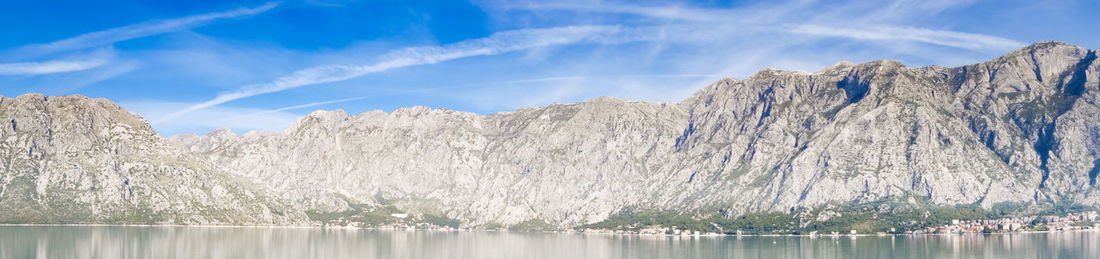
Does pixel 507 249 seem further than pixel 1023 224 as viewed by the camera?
No

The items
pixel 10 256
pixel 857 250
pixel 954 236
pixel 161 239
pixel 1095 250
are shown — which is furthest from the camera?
pixel 954 236

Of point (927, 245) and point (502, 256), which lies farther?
point (927, 245)

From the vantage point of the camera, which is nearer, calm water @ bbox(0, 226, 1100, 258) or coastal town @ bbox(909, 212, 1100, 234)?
calm water @ bbox(0, 226, 1100, 258)

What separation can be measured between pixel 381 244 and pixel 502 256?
121 ft

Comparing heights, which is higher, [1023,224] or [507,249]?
[1023,224]

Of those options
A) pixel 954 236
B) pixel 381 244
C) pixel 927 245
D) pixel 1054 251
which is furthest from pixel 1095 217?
pixel 381 244

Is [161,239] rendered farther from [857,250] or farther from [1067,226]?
[1067,226]

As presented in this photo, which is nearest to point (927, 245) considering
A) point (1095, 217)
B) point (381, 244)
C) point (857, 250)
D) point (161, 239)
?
point (857, 250)

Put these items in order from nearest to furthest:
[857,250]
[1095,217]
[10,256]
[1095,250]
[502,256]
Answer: [10,256] → [1095,250] → [502,256] → [857,250] → [1095,217]

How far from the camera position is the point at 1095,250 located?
116875 mm

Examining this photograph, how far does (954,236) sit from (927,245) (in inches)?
1491

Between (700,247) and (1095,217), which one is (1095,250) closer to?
(700,247)

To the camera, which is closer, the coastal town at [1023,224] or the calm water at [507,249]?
the calm water at [507,249]

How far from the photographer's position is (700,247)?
6024 inches
